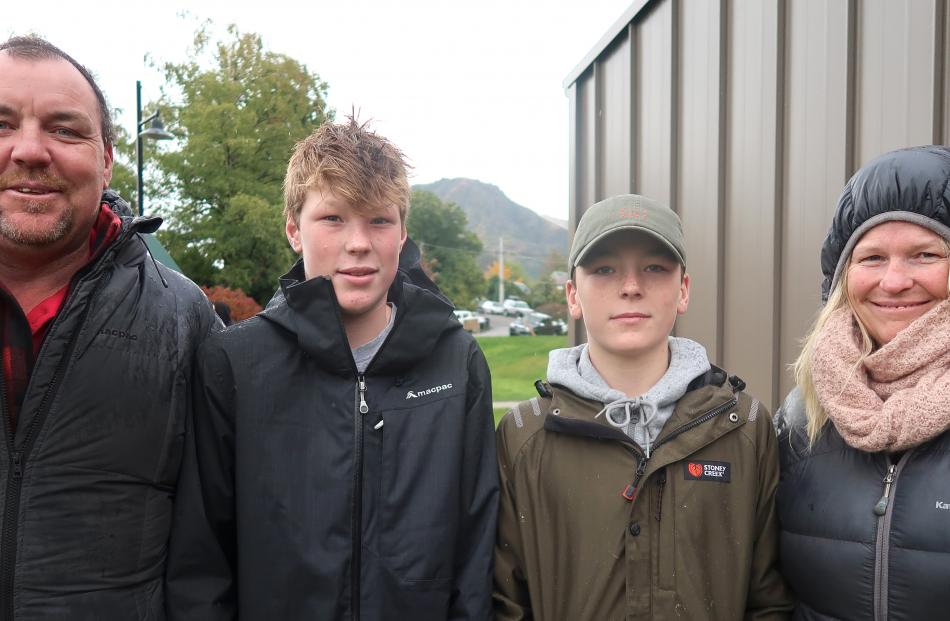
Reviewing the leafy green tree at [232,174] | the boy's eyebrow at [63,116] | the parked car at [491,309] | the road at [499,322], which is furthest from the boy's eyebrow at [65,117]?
the parked car at [491,309]

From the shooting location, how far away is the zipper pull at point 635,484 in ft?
7.02

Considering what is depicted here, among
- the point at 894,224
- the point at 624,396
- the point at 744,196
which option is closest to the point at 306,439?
the point at 624,396

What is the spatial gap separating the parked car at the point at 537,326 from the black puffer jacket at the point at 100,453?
5760 centimetres

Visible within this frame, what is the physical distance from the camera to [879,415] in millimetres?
1896

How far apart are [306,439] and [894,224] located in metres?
1.64

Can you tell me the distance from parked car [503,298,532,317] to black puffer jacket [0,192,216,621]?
277 feet

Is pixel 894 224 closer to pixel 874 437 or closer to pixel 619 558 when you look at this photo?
pixel 874 437

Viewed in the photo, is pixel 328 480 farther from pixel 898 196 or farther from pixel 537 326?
pixel 537 326

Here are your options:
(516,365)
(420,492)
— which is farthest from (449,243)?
(420,492)

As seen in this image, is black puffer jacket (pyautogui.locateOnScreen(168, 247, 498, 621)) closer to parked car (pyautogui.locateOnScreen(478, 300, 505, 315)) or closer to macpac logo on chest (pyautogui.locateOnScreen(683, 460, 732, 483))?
macpac logo on chest (pyautogui.locateOnScreen(683, 460, 732, 483))

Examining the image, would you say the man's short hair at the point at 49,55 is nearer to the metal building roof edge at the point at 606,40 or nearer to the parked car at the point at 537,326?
the metal building roof edge at the point at 606,40

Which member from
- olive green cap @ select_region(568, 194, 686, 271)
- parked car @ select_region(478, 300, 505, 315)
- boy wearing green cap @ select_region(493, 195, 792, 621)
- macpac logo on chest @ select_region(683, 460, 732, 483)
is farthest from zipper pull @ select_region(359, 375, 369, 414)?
parked car @ select_region(478, 300, 505, 315)

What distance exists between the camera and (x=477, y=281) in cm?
7606

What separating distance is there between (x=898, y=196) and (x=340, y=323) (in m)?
1.49
